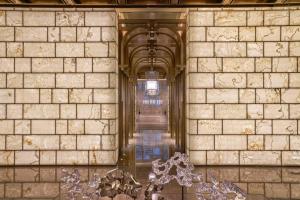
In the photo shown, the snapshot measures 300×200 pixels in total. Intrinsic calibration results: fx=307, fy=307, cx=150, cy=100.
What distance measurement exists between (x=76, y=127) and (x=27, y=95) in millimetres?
1496

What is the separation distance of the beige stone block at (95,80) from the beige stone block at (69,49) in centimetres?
58

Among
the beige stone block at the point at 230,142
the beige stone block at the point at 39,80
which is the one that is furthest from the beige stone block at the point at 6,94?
the beige stone block at the point at 230,142

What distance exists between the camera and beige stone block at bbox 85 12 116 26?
7848 millimetres

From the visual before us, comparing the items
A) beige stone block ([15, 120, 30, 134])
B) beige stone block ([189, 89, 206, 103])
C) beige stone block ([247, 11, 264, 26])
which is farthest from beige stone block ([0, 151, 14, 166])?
beige stone block ([247, 11, 264, 26])

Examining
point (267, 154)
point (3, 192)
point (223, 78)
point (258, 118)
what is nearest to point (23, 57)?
point (3, 192)

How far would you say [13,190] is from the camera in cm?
524

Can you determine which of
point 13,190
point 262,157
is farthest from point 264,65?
point 13,190

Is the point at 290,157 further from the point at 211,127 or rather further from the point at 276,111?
the point at 211,127

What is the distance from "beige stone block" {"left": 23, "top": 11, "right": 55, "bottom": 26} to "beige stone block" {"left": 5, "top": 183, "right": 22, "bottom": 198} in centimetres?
410

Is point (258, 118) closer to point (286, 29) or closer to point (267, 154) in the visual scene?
point (267, 154)

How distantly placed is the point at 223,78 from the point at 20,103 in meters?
5.23

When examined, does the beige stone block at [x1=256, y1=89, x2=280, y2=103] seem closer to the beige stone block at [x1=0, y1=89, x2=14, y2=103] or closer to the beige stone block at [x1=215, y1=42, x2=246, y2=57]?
the beige stone block at [x1=215, y1=42, x2=246, y2=57]

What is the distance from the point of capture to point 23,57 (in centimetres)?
786

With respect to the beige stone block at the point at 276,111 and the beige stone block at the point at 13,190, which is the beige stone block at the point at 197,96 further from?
the beige stone block at the point at 13,190
